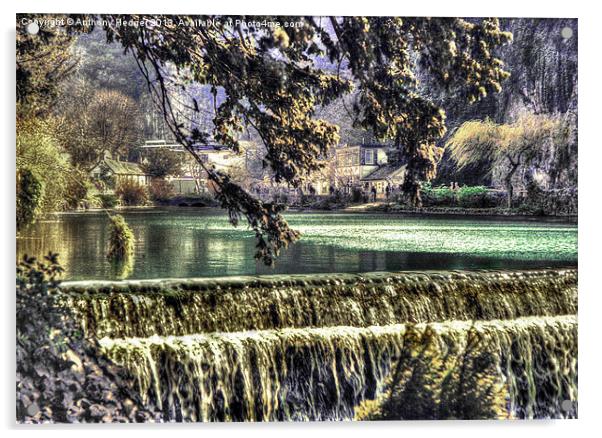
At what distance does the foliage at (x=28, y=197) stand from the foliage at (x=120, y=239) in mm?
563

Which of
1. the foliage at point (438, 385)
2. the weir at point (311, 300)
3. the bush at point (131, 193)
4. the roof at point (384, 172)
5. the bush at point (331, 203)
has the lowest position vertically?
the foliage at point (438, 385)

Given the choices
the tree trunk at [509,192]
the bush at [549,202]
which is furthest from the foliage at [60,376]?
the bush at [549,202]

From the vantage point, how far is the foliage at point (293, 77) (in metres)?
6.29

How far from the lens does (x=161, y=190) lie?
650cm

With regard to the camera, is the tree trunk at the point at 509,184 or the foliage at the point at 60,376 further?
the tree trunk at the point at 509,184

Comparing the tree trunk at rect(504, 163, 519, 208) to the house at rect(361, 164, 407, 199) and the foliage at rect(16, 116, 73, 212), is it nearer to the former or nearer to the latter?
the house at rect(361, 164, 407, 199)

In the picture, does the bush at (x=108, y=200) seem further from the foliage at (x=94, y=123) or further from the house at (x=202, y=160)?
the house at (x=202, y=160)

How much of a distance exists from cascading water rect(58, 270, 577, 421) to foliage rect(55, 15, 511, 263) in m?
0.54

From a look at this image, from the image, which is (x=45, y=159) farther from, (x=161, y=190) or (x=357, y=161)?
(x=357, y=161)

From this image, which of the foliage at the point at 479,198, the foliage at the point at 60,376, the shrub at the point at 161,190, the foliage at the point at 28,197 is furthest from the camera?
the foliage at the point at 479,198

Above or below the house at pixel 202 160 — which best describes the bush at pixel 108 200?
below
